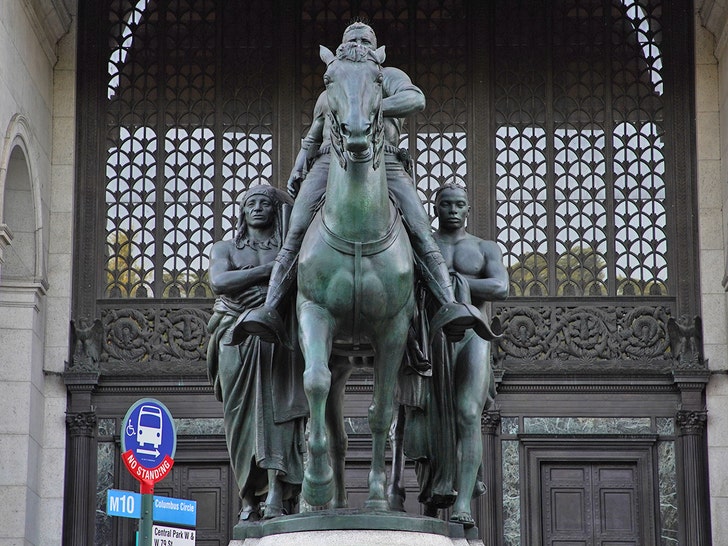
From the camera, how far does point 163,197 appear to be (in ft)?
67.3

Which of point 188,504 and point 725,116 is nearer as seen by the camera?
point 188,504

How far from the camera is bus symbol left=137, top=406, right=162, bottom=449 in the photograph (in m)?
10.8

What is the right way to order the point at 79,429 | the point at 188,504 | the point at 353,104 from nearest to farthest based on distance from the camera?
the point at 353,104
the point at 188,504
the point at 79,429

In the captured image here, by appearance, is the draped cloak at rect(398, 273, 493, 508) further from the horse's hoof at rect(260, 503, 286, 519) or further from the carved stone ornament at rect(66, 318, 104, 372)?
the carved stone ornament at rect(66, 318, 104, 372)

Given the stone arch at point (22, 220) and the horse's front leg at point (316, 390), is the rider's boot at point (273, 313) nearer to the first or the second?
the horse's front leg at point (316, 390)

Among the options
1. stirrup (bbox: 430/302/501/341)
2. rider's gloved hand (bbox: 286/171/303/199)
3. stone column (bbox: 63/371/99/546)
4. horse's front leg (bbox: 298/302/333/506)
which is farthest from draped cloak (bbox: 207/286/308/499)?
stone column (bbox: 63/371/99/546)

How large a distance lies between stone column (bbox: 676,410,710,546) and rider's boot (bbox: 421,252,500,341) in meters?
10.7

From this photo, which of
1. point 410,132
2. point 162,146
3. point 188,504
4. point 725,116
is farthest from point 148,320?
point 188,504

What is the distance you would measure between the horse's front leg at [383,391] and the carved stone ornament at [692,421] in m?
11.2

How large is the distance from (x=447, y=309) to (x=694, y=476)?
11216 millimetres

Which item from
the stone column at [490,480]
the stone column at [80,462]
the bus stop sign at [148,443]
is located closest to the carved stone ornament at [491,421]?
the stone column at [490,480]

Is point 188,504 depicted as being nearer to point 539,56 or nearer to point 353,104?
point 353,104

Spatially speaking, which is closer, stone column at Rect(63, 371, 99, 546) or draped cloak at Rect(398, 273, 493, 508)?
draped cloak at Rect(398, 273, 493, 508)

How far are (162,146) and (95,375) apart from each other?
3.08 m
